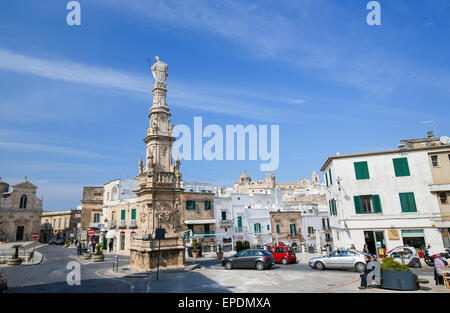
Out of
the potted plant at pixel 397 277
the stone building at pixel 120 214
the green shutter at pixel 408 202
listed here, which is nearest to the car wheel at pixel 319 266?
the potted plant at pixel 397 277

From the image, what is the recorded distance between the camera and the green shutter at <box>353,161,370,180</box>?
23.0m

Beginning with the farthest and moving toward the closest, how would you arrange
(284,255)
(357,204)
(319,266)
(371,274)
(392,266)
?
1. (357,204)
2. (284,255)
3. (319,266)
4. (371,274)
5. (392,266)

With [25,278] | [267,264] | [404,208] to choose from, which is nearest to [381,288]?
[267,264]

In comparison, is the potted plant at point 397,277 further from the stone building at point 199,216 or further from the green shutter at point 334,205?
the stone building at point 199,216

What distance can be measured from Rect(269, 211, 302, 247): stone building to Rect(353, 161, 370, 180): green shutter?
1950 cm

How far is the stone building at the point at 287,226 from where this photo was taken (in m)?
39.9

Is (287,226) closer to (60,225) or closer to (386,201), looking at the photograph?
(386,201)

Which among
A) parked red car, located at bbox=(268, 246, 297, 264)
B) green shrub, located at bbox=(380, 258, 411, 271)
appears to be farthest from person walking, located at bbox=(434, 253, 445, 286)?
parked red car, located at bbox=(268, 246, 297, 264)

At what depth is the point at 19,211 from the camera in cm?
4862

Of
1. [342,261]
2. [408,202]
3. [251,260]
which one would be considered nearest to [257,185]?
[408,202]

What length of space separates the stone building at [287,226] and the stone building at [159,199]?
2509cm

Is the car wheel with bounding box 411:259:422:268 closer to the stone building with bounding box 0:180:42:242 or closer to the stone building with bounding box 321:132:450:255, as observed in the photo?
the stone building with bounding box 321:132:450:255

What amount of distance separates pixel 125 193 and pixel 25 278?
24474 millimetres

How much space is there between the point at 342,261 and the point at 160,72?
58.6ft
